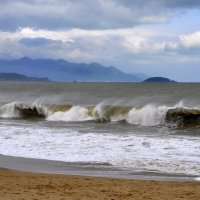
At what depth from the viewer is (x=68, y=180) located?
1084 cm

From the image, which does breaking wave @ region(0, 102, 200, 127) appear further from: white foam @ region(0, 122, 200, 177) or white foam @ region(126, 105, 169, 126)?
white foam @ region(0, 122, 200, 177)

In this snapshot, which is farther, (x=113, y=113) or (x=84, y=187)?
(x=113, y=113)

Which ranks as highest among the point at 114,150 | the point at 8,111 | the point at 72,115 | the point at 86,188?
the point at 8,111

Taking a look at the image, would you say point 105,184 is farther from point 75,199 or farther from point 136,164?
point 136,164

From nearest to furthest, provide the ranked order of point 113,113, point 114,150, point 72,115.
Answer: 1. point 114,150
2. point 113,113
3. point 72,115

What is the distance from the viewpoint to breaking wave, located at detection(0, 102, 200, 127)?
2967 centimetres

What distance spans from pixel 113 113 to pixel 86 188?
2431 centimetres

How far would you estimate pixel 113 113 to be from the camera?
112 ft

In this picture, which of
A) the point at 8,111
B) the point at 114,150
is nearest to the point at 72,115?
the point at 8,111

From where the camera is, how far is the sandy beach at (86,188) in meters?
9.10

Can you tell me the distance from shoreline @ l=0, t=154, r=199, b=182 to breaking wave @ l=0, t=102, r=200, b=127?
14407 millimetres

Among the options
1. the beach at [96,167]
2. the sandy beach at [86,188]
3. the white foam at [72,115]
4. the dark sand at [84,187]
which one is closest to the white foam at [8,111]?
the white foam at [72,115]

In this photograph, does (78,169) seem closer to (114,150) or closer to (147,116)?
(114,150)

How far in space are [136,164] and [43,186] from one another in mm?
3992
